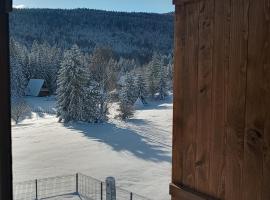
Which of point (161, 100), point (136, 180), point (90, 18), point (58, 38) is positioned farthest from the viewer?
point (90, 18)

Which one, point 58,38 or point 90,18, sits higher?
point 90,18

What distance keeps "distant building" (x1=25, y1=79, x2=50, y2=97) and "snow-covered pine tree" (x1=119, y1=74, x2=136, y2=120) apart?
1169 centimetres

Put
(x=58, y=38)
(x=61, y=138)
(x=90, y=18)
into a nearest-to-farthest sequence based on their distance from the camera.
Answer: (x=61, y=138) → (x=58, y=38) → (x=90, y=18)

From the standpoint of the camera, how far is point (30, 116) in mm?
28750

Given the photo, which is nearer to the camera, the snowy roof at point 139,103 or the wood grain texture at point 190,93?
the wood grain texture at point 190,93

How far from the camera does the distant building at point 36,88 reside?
129 feet

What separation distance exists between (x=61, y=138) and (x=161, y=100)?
22991mm

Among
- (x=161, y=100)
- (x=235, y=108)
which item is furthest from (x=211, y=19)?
(x=161, y=100)

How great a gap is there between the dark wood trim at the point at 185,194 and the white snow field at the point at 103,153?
7324 mm

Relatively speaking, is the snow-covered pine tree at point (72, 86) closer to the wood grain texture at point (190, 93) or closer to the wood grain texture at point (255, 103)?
the wood grain texture at point (190, 93)

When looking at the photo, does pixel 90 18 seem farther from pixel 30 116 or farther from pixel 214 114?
pixel 214 114

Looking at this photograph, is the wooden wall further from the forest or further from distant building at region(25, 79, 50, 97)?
distant building at region(25, 79, 50, 97)

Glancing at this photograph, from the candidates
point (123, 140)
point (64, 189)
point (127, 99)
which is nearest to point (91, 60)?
point (127, 99)

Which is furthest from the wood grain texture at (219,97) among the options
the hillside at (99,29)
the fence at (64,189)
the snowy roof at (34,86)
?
the hillside at (99,29)
